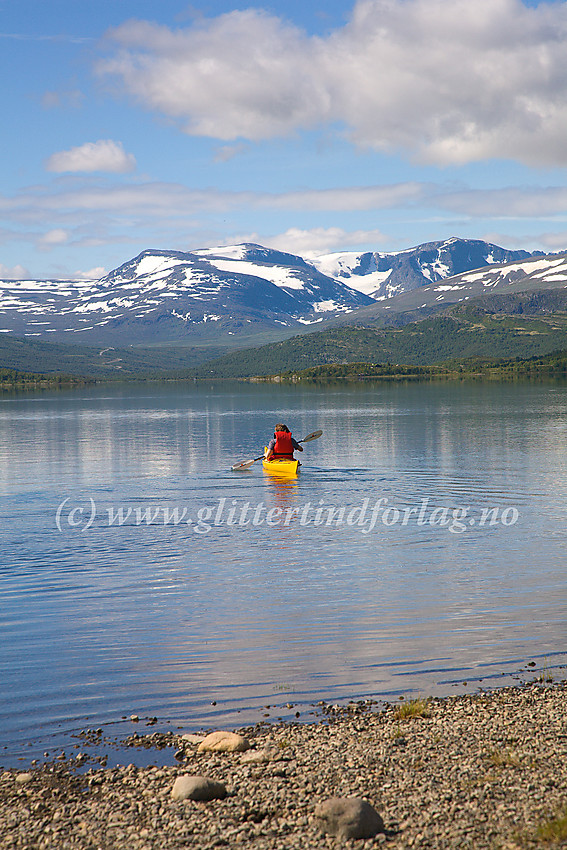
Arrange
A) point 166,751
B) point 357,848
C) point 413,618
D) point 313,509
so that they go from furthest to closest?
point 313,509, point 413,618, point 166,751, point 357,848

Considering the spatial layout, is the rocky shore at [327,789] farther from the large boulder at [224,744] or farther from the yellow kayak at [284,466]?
the yellow kayak at [284,466]

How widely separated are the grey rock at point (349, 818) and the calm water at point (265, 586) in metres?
5.17

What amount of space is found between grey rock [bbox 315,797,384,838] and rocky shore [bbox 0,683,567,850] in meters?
0.02

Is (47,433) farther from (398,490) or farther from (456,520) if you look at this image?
(456,520)

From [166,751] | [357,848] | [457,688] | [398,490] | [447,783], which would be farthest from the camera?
[398,490]

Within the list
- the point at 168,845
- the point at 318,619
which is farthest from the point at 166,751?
the point at 318,619

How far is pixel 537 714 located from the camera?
16.0 metres

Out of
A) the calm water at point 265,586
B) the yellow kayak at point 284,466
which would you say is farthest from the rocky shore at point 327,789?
the yellow kayak at point 284,466

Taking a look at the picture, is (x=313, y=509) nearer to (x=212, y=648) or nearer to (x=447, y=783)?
(x=212, y=648)

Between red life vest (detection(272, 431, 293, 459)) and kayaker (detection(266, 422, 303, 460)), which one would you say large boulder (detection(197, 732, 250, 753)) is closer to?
kayaker (detection(266, 422, 303, 460))

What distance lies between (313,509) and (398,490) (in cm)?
779

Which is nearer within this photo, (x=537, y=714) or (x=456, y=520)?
(x=537, y=714)

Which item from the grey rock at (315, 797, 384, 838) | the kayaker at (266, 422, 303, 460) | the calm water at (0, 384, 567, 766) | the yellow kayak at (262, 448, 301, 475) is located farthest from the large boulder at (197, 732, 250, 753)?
the kayaker at (266, 422, 303, 460)

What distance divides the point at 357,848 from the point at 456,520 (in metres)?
31.0
